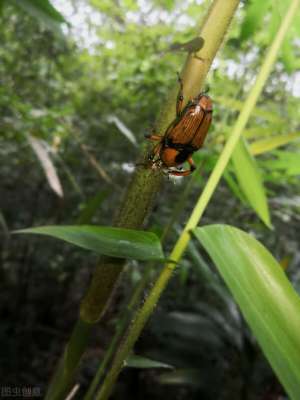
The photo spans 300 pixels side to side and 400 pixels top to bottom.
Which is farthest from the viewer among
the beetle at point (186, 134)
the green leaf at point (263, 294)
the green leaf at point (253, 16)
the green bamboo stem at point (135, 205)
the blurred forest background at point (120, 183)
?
the blurred forest background at point (120, 183)

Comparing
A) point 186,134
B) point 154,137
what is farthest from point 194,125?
point 154,137

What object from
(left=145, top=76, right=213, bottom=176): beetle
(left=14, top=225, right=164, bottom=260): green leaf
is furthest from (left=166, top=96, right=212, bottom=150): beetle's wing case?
(left=14, top=225, right=164, bottom=260): green leaf

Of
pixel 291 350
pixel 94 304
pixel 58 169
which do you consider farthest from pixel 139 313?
pixel 58 169

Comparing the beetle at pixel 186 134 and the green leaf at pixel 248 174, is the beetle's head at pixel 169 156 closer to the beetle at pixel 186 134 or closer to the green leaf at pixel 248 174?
the beetle at pixel 186 134

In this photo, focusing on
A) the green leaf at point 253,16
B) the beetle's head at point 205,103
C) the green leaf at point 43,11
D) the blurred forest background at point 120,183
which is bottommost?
the blurred forest background at point 120,183

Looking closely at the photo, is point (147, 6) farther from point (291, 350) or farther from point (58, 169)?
point (291, 350)

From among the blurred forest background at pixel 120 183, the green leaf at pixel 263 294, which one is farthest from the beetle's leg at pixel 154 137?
the blurred forest background at pixel 120 183
